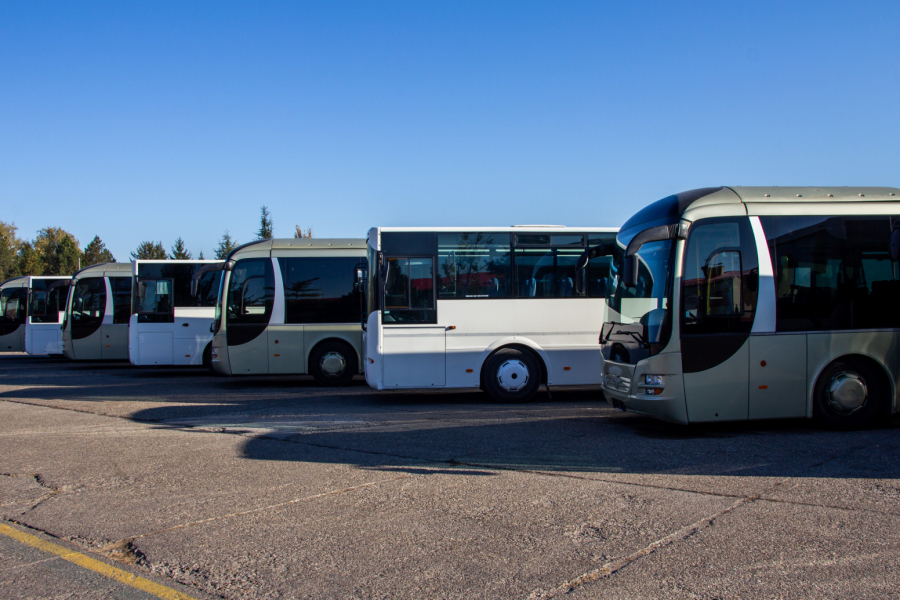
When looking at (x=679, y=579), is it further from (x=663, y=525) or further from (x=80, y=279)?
(x=80, y=279)

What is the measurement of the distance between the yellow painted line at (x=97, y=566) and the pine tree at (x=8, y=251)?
92.0 meters

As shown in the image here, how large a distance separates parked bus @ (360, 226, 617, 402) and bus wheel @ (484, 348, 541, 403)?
0.7 inches

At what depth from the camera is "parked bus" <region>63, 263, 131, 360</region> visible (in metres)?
23.4

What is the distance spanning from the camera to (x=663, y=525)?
500cm

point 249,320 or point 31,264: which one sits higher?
point 31,264

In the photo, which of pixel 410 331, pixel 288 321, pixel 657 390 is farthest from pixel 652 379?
pixel 288 321

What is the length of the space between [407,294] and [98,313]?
15769mm

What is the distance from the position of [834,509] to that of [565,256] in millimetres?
7763

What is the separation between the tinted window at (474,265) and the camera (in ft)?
40.2

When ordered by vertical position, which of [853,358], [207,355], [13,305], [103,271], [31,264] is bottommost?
[207,355]

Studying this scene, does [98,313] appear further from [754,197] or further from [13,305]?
[754,197]

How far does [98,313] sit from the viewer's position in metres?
23.5

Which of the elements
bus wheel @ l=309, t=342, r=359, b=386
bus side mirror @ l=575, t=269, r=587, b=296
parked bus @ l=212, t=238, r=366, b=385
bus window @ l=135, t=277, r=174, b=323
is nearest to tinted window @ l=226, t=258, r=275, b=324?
parked bus @ l=212, t=238, r=366, b=385

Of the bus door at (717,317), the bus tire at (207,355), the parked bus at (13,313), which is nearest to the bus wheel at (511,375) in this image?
the bus door at (717,317)
